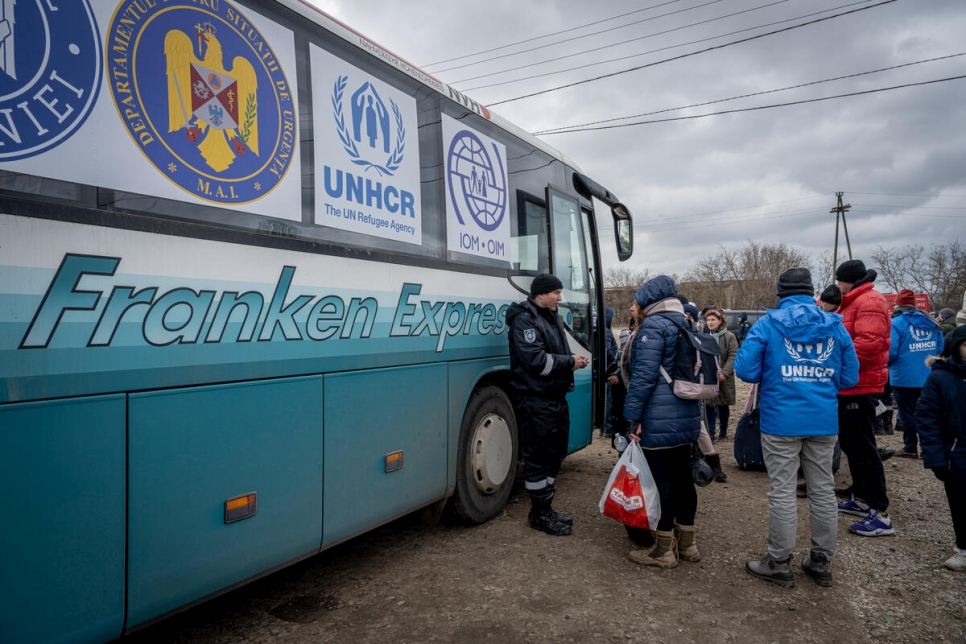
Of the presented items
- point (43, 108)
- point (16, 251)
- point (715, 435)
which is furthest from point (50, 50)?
point (715, 435)

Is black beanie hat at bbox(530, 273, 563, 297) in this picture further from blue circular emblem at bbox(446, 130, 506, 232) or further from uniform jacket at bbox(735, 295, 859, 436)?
uniform jacket at bbox(735, 295, 859, 436)

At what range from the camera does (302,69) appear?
9.78 feet

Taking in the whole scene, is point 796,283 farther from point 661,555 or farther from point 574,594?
point 574,594

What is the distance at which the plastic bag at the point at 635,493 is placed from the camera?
3863mm

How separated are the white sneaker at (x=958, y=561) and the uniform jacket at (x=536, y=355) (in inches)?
109

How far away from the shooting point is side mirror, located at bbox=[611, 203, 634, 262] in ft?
21.1

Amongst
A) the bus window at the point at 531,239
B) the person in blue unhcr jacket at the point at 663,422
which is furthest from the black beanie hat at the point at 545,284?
the person in blue unhcr jacket at the point at 663,422

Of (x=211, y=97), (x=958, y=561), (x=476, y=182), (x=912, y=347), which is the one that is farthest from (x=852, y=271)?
(x=211, y=97)

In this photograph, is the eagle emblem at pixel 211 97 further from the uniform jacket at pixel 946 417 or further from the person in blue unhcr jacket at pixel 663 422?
the uniform jacket at pixel 946 417

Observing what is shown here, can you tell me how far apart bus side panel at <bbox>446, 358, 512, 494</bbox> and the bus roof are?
1.95 metres

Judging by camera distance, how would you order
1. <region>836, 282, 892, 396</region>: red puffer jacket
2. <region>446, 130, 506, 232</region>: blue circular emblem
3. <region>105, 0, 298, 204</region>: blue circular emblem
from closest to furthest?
<region>105, 0, 298, 204</region>: blue circular emblem → <region>446, 130, 506, 232</region>: blue circular emblem → <region>836, 282, 892, 396</region>: red puffer jacket

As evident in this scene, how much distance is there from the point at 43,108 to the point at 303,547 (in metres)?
2.17

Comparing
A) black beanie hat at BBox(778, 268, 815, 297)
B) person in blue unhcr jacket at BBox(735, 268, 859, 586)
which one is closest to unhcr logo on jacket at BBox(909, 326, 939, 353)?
person in blue unhcr jacket at BBox(735, 268, 859, 586)

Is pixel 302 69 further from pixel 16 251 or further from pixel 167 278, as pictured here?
pixel 16 251
